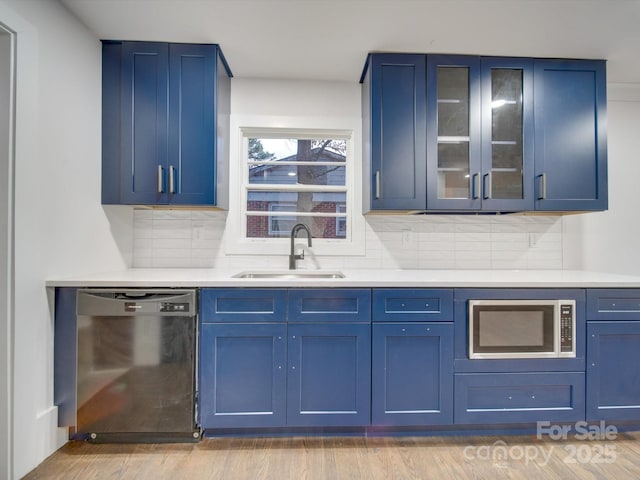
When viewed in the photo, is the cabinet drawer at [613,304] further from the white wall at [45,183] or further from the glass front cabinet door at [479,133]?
the white wall at [45,183]

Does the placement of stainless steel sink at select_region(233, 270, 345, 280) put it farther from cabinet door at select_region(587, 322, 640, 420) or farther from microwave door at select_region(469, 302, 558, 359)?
cabinet door at select_region(587, 322, 640, 420)

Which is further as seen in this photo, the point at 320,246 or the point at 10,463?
the point at 320,246

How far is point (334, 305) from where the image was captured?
1.75 meters

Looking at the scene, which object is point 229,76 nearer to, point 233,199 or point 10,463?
point 233,199

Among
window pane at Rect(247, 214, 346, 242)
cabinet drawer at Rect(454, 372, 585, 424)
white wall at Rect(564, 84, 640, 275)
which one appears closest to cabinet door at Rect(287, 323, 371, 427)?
cabinet drawer at Rect(454, 372, 585, 424)

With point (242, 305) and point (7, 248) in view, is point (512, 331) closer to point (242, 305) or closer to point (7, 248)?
Result: point (242, 305)

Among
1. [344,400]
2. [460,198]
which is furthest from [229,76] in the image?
[344,400]

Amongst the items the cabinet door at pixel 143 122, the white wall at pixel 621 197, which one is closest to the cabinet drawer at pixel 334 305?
the cabinet door at pixel 143 122

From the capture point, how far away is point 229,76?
2326mm

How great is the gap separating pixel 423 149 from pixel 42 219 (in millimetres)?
2216

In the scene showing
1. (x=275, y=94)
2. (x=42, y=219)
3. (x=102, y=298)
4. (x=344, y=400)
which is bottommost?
(x=344, y=400)

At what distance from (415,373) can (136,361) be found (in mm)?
1522

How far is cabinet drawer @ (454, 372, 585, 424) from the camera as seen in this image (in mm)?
1757

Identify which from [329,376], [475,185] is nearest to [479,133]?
[475,185]
